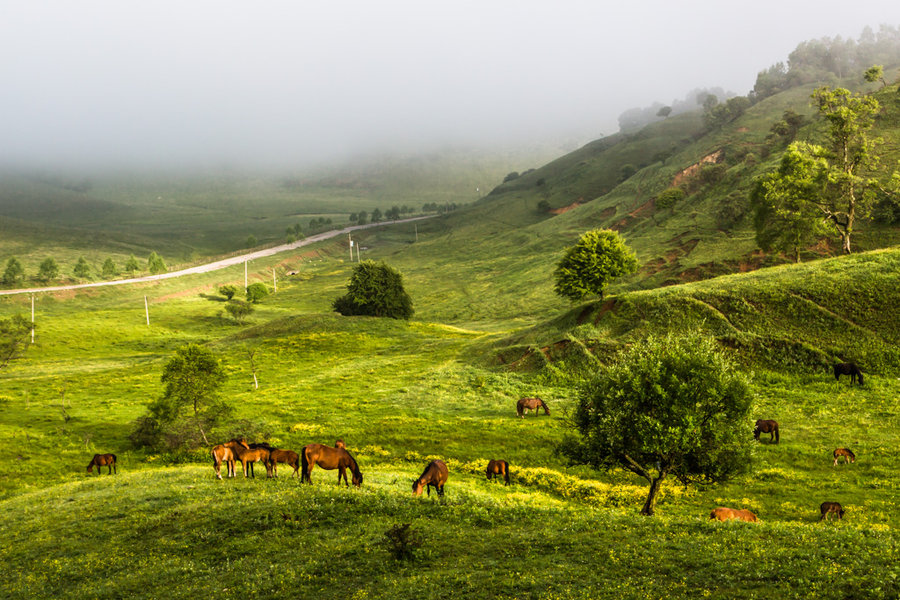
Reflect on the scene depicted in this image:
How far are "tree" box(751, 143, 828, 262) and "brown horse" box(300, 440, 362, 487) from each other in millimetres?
67941

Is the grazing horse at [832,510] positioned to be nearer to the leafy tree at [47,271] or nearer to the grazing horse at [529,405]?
the grazing horse at [529,405]

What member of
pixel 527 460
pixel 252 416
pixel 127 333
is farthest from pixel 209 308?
pixel 527 460

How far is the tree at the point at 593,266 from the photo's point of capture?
71812mm

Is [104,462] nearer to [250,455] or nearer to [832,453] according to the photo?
[250,455]

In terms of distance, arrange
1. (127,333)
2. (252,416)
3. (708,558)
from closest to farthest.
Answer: (708,558) → (252,416) → (127,333)

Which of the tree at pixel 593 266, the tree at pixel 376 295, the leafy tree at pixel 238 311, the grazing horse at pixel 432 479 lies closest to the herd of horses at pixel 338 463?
the grazing horse at pixel 432 479

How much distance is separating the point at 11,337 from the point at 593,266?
91463 mm

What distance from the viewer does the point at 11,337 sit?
80500mm

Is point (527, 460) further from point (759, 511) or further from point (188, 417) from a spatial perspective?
point (188, 417)

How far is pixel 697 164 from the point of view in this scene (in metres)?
168

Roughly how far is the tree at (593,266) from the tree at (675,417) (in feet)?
159

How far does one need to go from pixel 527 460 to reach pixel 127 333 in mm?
103851

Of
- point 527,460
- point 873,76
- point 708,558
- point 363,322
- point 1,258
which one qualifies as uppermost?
point 873,76

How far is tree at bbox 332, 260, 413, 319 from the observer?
100 m
